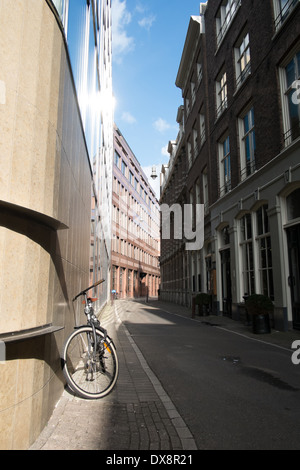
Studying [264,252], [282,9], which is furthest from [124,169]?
[264,252]

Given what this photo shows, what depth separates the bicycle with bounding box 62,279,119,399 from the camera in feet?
14.7

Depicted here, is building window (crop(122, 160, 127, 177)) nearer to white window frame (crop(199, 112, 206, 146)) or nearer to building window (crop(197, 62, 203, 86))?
building window (crop(197, 62, 203, 86))

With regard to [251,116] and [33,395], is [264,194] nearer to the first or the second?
[251,116]

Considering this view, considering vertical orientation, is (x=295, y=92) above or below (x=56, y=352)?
above

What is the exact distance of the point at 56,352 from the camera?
409cm

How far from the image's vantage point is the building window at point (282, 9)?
36.4 ft

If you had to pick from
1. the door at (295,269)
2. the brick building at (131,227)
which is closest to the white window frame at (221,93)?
the door at (295,269)

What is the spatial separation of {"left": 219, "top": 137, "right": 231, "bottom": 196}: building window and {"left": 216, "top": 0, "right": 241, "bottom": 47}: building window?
17.8ft

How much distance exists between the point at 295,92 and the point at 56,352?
34.6 ft

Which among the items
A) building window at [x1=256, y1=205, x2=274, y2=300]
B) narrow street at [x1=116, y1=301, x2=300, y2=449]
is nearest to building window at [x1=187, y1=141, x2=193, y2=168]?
building window at [x1=256, y1=205, x2=274, y2=300]

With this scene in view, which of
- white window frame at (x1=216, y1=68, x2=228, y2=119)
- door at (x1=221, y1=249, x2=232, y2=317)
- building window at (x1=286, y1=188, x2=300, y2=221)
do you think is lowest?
door at (x1=221, y1=249, x2=232, y2=317)

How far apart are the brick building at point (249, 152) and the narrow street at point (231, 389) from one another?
3831 mm

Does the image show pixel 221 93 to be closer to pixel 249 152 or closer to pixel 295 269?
pixel 249 152
